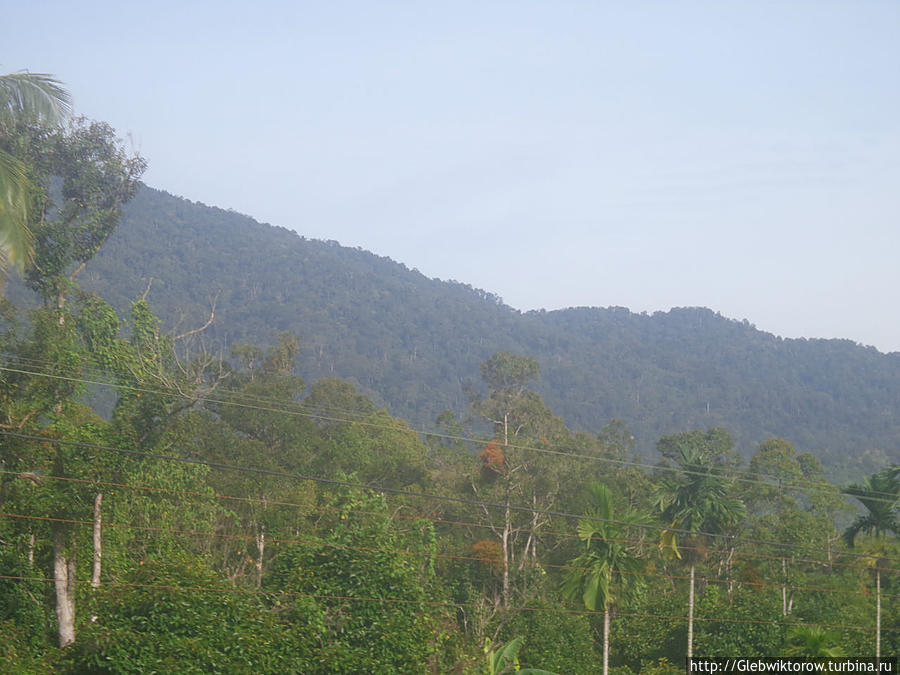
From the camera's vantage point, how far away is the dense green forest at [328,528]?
1620cm

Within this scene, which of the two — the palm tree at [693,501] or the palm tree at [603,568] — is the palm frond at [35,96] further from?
the palm tree at [693,501]

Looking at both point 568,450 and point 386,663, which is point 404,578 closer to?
point 386,663

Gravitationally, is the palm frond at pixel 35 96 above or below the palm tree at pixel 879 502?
above

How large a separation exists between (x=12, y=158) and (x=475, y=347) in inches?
3625

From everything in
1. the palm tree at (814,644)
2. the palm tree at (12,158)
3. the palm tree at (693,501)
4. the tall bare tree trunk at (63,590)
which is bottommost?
the palm tree at (814,644)

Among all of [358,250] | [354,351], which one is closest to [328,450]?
[354,351]

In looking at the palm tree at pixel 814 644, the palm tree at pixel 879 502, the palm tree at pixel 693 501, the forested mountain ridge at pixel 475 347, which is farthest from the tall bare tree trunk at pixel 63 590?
the forested mountain ridge at pixel 475 347

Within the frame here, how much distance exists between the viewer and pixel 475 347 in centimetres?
10625

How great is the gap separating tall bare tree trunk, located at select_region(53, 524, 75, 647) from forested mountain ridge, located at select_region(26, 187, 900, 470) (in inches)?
2218

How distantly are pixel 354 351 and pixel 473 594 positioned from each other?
6491 centimetres

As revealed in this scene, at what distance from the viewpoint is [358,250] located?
164m

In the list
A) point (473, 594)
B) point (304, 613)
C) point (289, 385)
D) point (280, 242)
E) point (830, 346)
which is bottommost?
point (473, 594)

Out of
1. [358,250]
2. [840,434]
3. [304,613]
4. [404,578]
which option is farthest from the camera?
[358,250]

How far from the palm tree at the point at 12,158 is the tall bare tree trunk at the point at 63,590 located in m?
6.17
